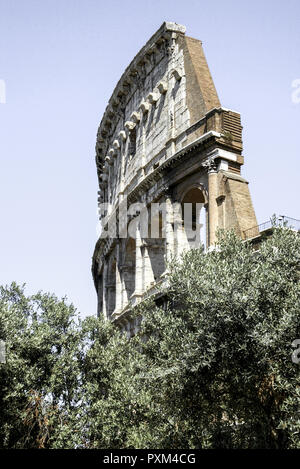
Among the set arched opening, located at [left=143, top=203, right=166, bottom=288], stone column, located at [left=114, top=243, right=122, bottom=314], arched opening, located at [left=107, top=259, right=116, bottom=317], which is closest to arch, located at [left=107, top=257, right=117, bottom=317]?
arched opening, located at [left=107, top=259, right=116, bottom=317]

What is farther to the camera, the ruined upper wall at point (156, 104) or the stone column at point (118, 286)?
the stone column at point (118, 286)

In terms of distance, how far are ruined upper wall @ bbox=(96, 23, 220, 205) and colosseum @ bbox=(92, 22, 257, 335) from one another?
0.05 m

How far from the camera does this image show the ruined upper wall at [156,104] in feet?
79.5

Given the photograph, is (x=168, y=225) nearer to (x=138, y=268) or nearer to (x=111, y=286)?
(x=138, y=268)

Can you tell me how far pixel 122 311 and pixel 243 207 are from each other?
9238mm

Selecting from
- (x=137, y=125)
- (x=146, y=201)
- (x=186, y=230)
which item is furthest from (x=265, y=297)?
(x=137, y=125)

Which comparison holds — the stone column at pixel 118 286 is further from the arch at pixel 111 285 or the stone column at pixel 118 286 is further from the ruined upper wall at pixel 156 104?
the ruined upper wall at pixel 156 104

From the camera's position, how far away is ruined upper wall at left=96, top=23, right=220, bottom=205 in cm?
2422

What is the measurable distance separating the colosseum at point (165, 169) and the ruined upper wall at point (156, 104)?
0.15 feet

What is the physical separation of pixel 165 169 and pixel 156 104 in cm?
478

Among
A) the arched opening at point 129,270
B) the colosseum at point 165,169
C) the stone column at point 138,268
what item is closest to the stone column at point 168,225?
the colosseum at point 165,169

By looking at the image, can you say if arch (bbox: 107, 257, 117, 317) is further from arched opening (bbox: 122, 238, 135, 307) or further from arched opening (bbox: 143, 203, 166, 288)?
arched opening (bbox: 143, 203, 166, 288)

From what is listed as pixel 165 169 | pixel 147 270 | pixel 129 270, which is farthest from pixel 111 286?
pixel 165 169

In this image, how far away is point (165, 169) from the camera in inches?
Answer: 941
